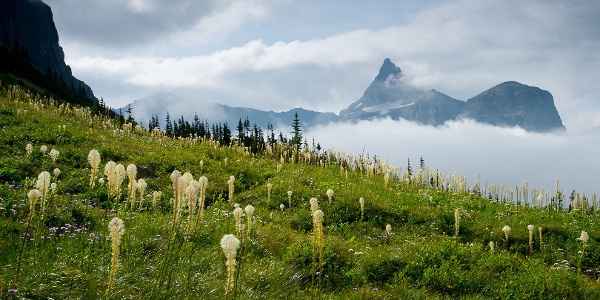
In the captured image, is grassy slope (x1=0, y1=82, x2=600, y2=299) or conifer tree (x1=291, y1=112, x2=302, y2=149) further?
conifer tree (x1=291, y1=112, x2=302, y2=149)

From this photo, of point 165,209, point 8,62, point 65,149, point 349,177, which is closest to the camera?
point 165,209

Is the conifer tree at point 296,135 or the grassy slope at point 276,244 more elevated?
the conifer tree at point 296,135

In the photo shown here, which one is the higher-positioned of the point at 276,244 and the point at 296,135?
the point at 296,135

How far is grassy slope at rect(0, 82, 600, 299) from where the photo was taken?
5148 mm

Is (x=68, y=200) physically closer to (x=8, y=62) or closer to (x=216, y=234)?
(x=216, y=234)

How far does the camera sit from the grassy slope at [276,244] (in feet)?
16.9

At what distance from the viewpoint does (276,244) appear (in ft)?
28.2

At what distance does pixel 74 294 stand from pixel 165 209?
22.9ft

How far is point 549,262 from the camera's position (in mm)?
9727

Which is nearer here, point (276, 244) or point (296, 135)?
point (276, 244)

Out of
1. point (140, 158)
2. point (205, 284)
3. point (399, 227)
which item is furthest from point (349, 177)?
point (205, 284)

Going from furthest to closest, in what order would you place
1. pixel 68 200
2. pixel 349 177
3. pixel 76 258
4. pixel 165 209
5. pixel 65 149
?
pixel 349 177, pixel 65 149, pixel 165 209, pixel 68 200, pixel 76 258

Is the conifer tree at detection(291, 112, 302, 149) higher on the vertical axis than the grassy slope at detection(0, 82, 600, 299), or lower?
higher

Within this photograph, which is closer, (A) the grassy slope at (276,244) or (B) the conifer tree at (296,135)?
(A) the grassy slope at (276,244)
